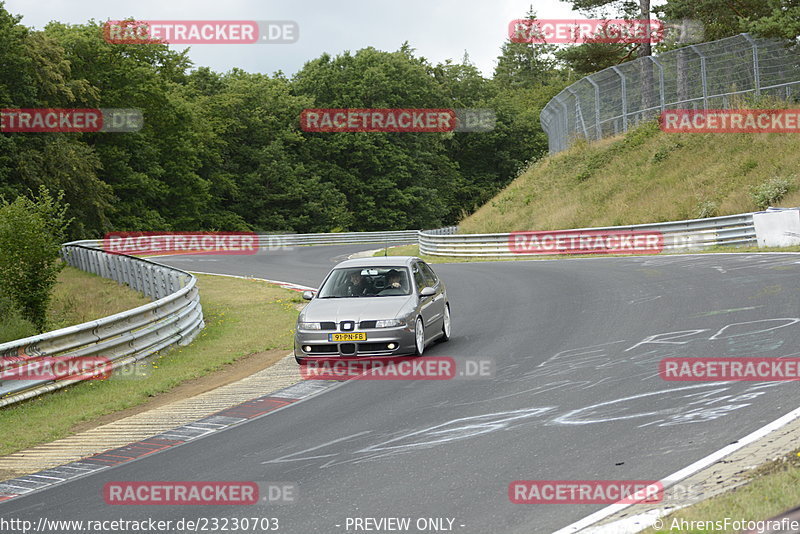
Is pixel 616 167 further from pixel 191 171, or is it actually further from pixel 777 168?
pixel 191 171

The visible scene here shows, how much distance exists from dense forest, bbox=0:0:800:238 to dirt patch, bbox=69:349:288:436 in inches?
1337

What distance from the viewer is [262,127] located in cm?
7675

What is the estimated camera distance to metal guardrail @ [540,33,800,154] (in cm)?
3266

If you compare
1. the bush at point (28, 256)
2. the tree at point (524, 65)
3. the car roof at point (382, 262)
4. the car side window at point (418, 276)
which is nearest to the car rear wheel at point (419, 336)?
the car side window at point (418, 276)

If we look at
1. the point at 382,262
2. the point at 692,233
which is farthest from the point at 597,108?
the point at 382,262

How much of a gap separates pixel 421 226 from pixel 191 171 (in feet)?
76.4

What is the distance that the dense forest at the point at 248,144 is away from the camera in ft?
160

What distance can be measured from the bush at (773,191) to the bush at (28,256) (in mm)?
21808

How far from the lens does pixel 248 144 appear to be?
77.4m

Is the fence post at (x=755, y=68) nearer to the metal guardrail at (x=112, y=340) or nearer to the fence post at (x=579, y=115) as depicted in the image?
the fence post at (x=579, y=115)

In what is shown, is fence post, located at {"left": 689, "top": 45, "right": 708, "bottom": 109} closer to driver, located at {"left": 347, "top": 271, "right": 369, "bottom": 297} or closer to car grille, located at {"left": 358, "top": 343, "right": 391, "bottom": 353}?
driver, located at {"left": 347, "top": 271, "right": 369, "bottom": 297}

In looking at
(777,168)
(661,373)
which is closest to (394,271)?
(661,373)

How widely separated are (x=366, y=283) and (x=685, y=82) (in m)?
26.5

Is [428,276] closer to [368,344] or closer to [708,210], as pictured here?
[368,344]
